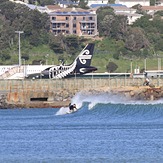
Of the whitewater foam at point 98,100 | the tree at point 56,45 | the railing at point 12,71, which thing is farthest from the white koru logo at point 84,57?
the tree at point 56,45

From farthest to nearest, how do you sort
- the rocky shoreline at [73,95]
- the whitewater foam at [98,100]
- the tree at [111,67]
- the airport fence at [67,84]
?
the tree at [111,67]
the airport fence at [67,84]
the rocky shoreline at [73,95]
the whitewater foam at [98,100]

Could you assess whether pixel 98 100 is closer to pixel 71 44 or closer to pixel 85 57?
pixel 85 57

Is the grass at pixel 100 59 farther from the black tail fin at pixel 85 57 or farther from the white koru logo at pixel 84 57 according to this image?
the white koru logo at pixel 84 57

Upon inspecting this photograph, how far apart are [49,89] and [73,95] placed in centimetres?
309

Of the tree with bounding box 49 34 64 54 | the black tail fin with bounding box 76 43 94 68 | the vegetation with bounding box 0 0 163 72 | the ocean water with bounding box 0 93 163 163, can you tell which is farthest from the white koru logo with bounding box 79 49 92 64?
the tree with bounding box 49 34 64 54

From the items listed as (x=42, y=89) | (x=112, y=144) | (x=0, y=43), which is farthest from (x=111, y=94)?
(x=0, y=43)

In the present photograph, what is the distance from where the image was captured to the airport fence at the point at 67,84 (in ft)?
337

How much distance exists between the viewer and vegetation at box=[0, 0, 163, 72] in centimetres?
16988

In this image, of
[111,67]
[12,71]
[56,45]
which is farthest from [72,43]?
[12,71]

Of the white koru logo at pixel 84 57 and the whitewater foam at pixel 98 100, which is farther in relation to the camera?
the white koru logo at pixel 84 57

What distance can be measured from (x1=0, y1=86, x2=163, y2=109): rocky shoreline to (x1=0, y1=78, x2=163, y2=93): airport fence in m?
1.15

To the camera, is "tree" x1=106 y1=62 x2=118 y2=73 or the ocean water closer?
the ocean water

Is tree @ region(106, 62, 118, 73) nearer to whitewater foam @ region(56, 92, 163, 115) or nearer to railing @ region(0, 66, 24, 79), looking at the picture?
railing @ region(0, 66, 24, 79)

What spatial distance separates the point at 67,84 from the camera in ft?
339
